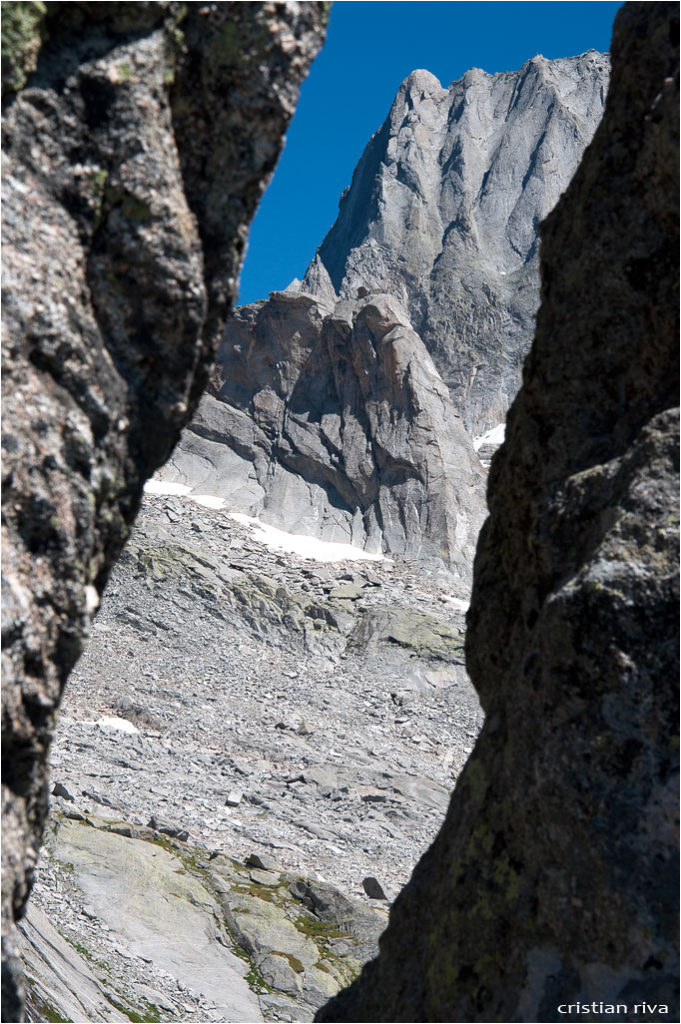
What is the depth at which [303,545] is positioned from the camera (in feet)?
235

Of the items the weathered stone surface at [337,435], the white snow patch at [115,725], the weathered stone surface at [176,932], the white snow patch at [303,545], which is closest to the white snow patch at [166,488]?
the weathered stone surface at [337,435]

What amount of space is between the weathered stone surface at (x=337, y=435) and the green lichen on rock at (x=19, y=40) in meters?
67.8

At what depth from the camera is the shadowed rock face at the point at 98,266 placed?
15.7 ft

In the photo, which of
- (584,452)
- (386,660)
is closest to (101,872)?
(584,452)

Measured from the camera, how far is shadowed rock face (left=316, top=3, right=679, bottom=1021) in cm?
518

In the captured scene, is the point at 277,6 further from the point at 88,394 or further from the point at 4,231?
the point at 88,394

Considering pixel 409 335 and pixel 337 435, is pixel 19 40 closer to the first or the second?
pixel 337 435

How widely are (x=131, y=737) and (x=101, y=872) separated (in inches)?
646

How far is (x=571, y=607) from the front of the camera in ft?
18.6

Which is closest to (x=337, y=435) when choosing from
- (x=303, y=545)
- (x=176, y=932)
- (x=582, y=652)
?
(x=303, y=545)

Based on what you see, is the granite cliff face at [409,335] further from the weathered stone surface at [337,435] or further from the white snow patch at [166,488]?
the white snow patch at [166,488]

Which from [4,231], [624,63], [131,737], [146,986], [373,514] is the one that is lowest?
[146,986]

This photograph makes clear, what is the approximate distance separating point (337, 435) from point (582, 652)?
74.2m

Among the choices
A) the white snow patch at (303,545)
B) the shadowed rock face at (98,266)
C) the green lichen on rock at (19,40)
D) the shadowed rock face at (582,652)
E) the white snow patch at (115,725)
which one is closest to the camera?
the shadowed rock face at (98,266)
